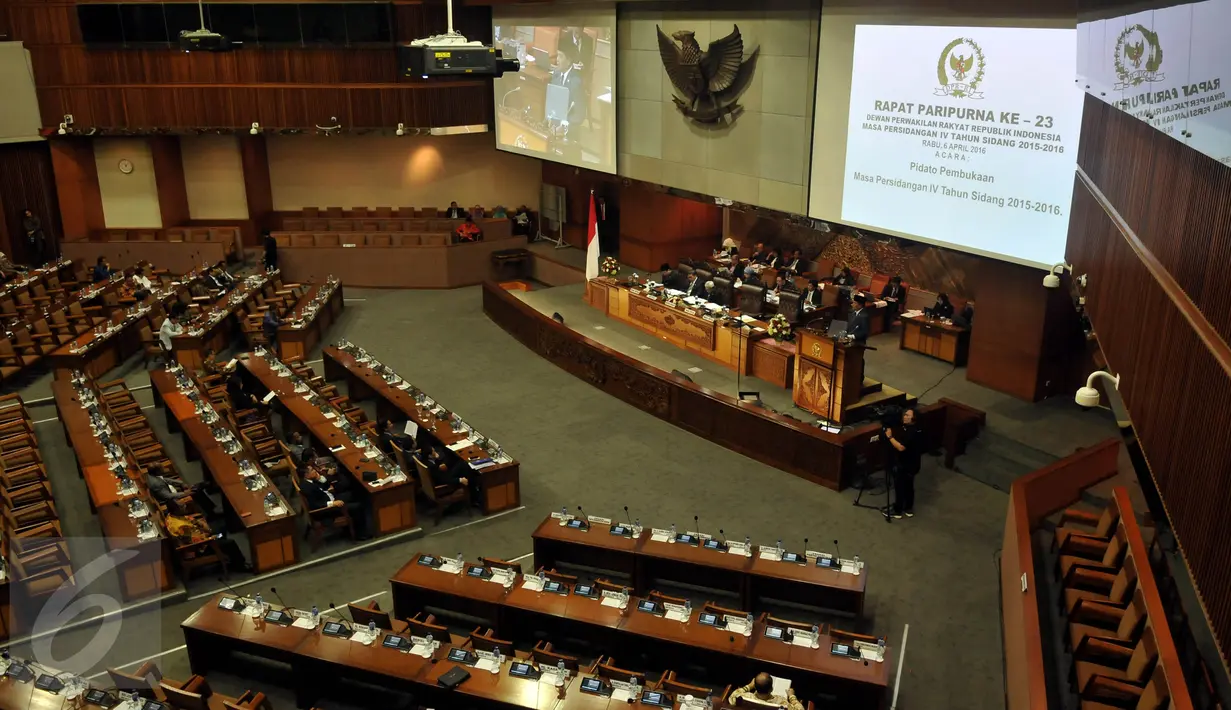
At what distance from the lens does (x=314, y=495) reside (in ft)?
31.6

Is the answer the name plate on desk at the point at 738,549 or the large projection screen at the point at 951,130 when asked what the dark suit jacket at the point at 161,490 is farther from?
the large projection screen at the point at 951,130

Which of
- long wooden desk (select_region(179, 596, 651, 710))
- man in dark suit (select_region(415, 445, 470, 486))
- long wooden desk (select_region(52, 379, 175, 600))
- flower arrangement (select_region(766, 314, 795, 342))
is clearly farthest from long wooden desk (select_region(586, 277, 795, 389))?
long wooden desk (select_region(52, 379, 175, 600))

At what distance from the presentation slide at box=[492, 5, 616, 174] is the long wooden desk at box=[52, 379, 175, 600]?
10.6 meters

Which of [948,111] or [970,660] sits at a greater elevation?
[948,111]

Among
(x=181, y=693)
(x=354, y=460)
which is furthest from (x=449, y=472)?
(x=181, y=693)

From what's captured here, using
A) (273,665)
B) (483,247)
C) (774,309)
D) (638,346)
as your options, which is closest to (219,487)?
(273,665)

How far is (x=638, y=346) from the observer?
47.8 feet

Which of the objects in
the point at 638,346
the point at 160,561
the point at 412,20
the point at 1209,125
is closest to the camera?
the point at 1209,125

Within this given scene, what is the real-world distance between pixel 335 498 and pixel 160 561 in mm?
1753

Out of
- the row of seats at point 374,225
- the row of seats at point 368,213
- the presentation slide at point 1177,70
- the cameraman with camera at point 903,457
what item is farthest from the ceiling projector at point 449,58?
the row of seats at point 368,213

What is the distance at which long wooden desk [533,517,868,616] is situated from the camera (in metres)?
8.13

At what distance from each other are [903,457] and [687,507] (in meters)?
2.38

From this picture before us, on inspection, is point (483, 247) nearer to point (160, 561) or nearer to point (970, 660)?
point (160, 561)

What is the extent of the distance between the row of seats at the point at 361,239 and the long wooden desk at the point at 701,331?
5.30m
